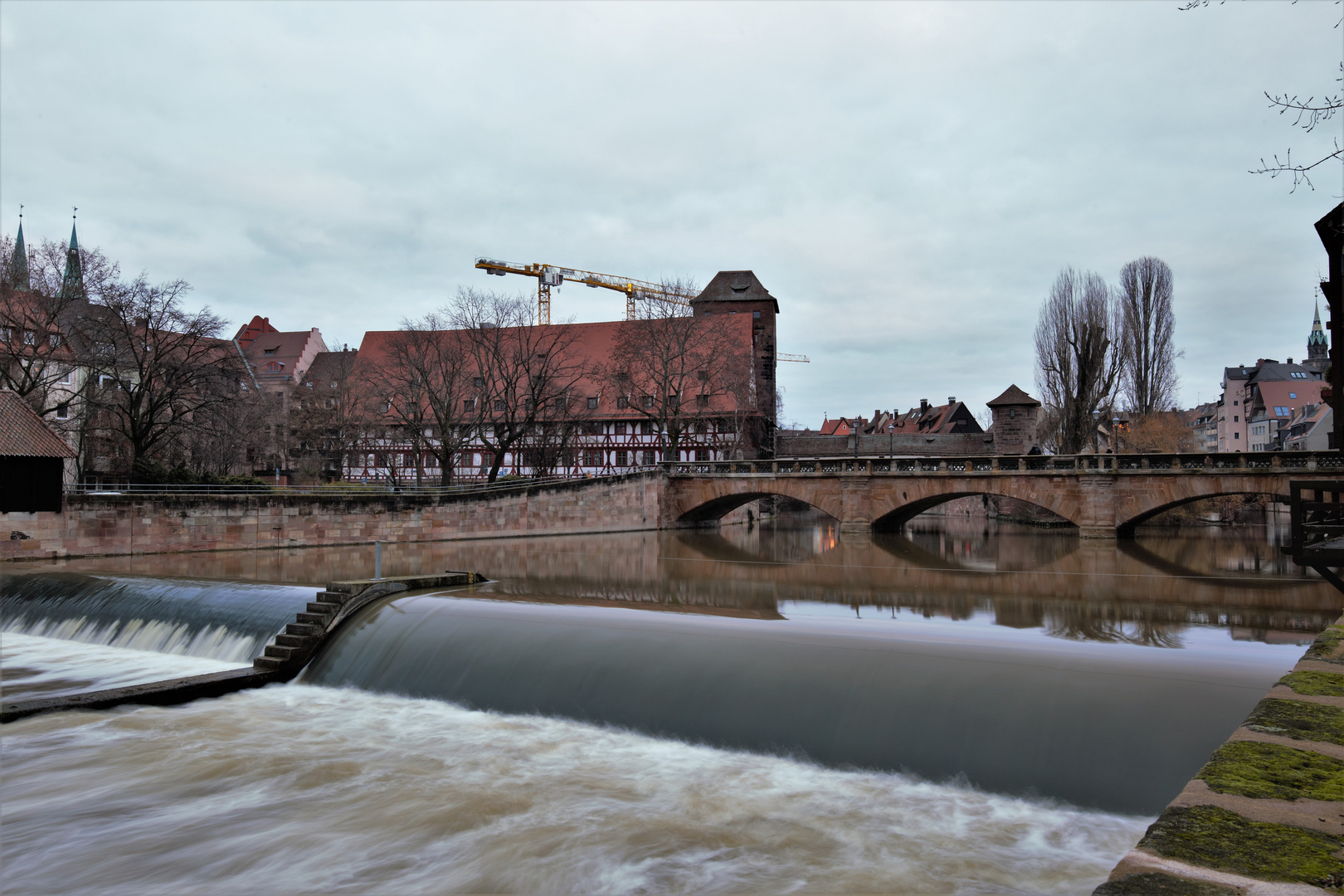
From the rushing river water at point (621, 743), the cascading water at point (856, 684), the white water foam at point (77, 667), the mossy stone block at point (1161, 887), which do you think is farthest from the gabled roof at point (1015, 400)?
the mossy stone block at point (1161, 887)

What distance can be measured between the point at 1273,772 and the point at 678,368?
43.8 meters

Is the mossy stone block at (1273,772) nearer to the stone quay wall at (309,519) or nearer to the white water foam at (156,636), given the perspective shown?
the white water foam at (156,636)

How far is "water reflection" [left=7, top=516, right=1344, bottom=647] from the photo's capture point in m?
13.5

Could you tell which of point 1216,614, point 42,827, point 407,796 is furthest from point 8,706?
point 1216,614

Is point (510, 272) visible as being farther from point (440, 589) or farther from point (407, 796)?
point (407, 796)

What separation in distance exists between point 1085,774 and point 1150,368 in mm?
45486

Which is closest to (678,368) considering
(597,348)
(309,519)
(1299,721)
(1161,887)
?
(597,348)

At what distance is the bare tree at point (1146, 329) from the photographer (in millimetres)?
45906

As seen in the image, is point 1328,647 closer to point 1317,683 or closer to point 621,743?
point 1317,683

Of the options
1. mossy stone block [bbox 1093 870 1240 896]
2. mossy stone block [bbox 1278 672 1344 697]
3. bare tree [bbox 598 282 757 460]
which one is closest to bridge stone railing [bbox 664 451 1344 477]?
bare tree [bbox 598 282 757 460]

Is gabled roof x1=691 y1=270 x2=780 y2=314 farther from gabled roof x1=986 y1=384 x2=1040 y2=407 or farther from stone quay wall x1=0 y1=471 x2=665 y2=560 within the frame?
stone quay wall x1=0 y1=471 x2=665 y2=560

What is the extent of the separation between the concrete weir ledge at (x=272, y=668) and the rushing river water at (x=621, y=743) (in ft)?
0.56

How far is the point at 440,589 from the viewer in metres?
14.2

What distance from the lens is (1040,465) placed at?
3491 cm
